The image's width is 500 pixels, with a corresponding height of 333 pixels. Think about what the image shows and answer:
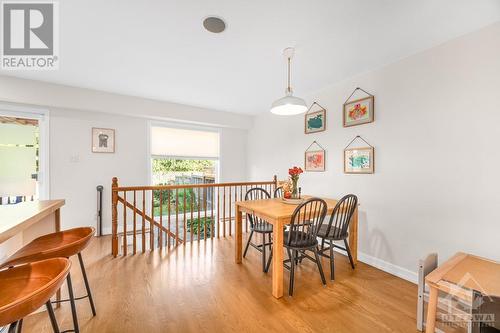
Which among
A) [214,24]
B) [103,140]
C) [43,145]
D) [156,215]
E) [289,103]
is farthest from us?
[156,215]

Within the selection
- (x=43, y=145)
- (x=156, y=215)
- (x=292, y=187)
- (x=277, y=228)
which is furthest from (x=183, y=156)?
(x=277, y=228)

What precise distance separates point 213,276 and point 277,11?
8.60 ft

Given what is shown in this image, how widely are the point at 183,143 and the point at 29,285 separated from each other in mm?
3757

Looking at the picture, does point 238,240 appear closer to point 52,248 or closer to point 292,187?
point 292,187

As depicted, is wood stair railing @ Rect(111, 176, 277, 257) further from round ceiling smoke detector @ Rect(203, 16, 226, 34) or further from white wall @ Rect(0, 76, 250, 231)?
round ceiling smoke detector @ Rect(203, 16, 226, 34)

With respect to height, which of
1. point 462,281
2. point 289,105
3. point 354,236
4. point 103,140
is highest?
point 289,105

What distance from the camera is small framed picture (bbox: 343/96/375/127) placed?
2.65m

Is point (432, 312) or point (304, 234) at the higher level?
point (304, 234)

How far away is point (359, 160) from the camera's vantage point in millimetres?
2775

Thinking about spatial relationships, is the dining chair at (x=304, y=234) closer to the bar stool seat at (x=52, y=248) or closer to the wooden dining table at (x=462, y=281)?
the wooden dining table at (x=462, y=281)

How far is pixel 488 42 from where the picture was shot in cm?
184

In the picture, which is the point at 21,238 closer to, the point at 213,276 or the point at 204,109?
the point at 213,276

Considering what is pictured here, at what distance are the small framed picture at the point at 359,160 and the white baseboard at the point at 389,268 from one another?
1089 mm

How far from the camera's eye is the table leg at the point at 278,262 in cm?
199
